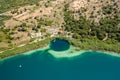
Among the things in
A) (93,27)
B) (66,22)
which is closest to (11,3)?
(66,22)

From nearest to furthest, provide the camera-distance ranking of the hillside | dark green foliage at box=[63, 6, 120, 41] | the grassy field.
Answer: the hillside
dark green foliage at box=[63, 6, 120, 41]
the grassy field

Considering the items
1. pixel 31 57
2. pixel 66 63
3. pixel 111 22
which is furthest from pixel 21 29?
pixel 111 22

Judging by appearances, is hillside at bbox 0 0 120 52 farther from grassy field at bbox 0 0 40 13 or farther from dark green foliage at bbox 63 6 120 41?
grassy field at bbox 0 0 40 13

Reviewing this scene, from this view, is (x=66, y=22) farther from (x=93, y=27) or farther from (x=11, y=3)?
(x=11, y=3)

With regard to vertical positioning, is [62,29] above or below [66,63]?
above

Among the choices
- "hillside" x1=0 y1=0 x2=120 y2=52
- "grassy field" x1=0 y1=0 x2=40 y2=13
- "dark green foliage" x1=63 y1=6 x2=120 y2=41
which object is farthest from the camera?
"grassy field" x1=0 y1=0 x2=40 y2=13

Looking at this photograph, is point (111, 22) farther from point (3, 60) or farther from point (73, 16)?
point (3, 60)

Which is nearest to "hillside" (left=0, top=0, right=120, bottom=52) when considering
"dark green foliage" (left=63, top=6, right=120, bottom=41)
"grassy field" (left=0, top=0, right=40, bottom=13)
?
"dark green foliage" (left=63, top=6, right=120, bottom=41)

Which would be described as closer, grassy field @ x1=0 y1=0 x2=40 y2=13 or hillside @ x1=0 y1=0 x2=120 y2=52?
hillside @ x1=0 y1=0 x2=120 y2=52
